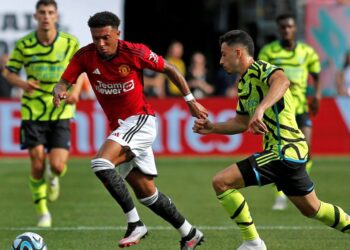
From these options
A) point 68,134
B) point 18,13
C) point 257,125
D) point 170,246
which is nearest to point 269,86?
point 257,125

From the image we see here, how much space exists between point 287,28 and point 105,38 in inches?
193

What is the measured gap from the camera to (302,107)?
45.3 feet

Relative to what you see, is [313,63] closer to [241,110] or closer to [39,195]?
[39,195]

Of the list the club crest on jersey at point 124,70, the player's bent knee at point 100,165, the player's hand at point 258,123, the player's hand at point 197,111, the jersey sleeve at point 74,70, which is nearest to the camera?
the player's hand at point 258,123

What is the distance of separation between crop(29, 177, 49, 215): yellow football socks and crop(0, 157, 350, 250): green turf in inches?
8.8

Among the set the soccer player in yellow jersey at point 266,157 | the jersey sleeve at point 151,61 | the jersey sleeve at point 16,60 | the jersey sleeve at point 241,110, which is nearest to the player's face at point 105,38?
the jersey sleeve at point 151,61

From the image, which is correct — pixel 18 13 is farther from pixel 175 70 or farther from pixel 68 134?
pixel 175 70

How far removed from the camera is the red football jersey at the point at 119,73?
31.5 feet

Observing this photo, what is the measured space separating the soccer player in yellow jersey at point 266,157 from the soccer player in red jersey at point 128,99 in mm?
616

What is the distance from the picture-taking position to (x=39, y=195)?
12.0 meters

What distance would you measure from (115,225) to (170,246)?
176 centimetres

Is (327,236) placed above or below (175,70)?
below

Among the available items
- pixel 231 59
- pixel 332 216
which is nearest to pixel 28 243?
pixel 231 59

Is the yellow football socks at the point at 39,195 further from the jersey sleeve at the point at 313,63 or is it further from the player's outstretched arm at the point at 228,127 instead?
the jersey sleeve at the point at 313,63
